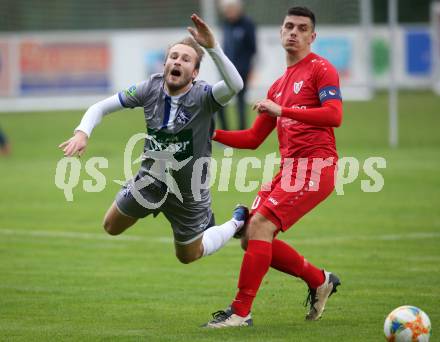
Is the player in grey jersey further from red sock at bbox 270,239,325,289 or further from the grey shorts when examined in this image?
red sock at bbox 270,239,325,289

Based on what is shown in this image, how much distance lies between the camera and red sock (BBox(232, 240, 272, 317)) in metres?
7.35

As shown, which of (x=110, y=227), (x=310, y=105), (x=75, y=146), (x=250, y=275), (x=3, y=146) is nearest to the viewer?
(x=75, y=146)

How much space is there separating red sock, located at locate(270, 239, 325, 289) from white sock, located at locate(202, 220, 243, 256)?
34 cm

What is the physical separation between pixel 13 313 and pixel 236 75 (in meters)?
2.53

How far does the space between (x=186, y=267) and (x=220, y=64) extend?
3.52m

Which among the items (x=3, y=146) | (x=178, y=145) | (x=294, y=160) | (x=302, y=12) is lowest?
(x=3, y=146)

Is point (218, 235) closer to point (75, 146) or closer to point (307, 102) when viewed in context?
point (307, 102)

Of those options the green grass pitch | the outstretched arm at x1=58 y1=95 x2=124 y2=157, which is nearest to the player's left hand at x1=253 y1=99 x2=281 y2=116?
the outstretched arm at x1=58 y1=95 x2=124 y2=157

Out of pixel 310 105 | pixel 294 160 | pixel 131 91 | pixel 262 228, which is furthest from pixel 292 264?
pixel 131 91

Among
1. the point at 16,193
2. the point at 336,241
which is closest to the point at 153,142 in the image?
the point at 336,241

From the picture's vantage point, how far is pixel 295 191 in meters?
7.51

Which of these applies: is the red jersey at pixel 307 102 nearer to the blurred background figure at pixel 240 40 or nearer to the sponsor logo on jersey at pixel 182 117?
the sponsor logo on jersey at pixel 182 117

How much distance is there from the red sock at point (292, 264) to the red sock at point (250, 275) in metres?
0.37

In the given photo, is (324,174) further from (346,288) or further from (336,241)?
(336,241)
